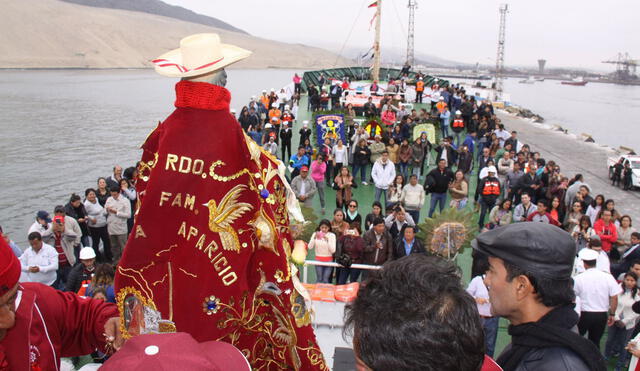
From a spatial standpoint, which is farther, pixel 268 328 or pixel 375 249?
pixel 375 249

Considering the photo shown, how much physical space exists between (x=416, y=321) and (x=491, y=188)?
831 cm

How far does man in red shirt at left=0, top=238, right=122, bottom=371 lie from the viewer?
5.55 feet

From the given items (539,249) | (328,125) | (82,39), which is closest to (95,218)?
(328,125)

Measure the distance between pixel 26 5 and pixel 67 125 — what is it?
332ft

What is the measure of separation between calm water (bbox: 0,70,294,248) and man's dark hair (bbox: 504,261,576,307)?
22.1 feet

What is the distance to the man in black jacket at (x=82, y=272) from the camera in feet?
18.9

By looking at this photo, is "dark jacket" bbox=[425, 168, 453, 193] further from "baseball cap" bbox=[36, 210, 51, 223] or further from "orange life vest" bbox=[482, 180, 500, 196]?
"baseball cap" bbox=[36, 210, 51, 223]

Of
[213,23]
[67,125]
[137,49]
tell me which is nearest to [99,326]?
[67,125]

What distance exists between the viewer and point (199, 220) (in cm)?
248

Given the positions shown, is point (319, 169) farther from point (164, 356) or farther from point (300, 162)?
point (164, 356)

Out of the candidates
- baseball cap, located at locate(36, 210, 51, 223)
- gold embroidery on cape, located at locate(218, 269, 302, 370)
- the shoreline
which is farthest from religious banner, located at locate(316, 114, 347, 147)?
gold embroidery on cape, located at locate(218, 269, 302, 370)

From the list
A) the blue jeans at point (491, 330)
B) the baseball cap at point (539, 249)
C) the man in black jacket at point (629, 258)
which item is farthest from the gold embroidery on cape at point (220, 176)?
the man in black jacket at point (629, 258)

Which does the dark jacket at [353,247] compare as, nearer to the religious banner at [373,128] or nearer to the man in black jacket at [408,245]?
the man in black jacket at [408,245]

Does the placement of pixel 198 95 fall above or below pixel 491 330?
above
